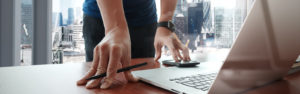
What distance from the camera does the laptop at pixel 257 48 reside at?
29cm

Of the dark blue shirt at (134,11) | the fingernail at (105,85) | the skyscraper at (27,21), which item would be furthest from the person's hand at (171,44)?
the skyscraper at (27,21)

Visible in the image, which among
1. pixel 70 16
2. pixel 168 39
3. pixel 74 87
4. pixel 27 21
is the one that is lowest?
pixel 74 87

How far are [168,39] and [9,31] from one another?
5.78ft

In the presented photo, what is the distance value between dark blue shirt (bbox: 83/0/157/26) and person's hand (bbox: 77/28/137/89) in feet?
2.37

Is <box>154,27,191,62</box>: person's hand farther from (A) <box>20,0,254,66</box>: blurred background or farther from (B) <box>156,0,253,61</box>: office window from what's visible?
(B) <box>156,0,253,61</box>: office window

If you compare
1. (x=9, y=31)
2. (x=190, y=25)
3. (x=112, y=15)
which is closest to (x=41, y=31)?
(x=9, y=31)

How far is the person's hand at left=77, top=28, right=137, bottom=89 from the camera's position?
491 millimetres

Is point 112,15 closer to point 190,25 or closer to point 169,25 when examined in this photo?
point 169,25

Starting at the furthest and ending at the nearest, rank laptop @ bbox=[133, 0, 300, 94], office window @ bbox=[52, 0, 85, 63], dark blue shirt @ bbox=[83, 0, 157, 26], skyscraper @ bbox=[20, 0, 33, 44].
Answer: office window @ bbox=[52, 0, 85, 63] < skyscraper @ bbox=[20, 0, 33, 44] < dark blue shirt @ bbox=[83, 0, 157, 26] < laptop @ bbox=[133, 0, 300, 94]

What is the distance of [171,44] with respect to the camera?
40.3 inches

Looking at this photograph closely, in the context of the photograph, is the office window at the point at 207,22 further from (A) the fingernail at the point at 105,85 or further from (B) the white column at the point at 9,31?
(A) the fingernail at the point at 105,85

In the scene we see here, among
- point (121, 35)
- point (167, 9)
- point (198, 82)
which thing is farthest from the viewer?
point (167, 9)

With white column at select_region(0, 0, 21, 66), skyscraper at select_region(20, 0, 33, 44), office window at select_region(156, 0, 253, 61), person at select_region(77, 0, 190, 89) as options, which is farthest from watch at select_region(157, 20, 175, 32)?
office window at select_region(156, 0, 253, 61)

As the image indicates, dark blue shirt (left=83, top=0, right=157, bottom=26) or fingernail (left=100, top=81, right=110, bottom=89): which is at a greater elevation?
dark blue shirt (left=83, top=0, right=157, bottom=26)
